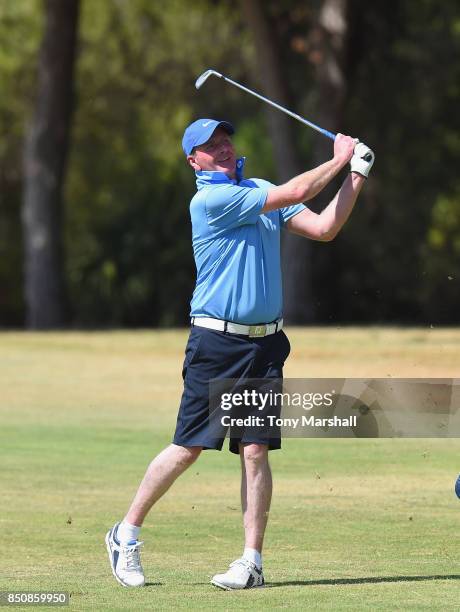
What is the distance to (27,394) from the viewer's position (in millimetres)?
17594

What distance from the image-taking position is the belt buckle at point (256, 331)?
23.8 feet

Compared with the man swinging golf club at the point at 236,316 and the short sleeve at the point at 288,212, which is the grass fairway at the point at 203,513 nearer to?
the man swinging golf club at the point at 236,316

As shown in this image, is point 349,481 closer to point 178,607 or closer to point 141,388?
point 178,607

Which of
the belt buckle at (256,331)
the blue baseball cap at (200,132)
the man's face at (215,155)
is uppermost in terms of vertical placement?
the blue baseball cap at (200,132)

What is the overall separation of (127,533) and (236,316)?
3.70 ft

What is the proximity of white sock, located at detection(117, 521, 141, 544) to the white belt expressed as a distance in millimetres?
988

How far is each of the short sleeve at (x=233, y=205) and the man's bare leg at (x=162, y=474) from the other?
3.46 ft

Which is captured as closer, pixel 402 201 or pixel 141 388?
pixel 141 388

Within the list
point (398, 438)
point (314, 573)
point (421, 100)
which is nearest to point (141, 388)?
point (398, 438)

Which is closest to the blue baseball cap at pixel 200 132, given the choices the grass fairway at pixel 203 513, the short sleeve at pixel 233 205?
the short sleeve at pixel 233 205

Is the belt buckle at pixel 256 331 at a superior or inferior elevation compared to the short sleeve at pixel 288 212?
inferior

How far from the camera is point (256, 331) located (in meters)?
7.25

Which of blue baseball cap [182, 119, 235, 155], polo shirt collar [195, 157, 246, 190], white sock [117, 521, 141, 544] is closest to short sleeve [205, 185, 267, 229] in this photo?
polo shirt collar [195, 157, 246, 190]

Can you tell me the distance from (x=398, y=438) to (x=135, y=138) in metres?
36.0
